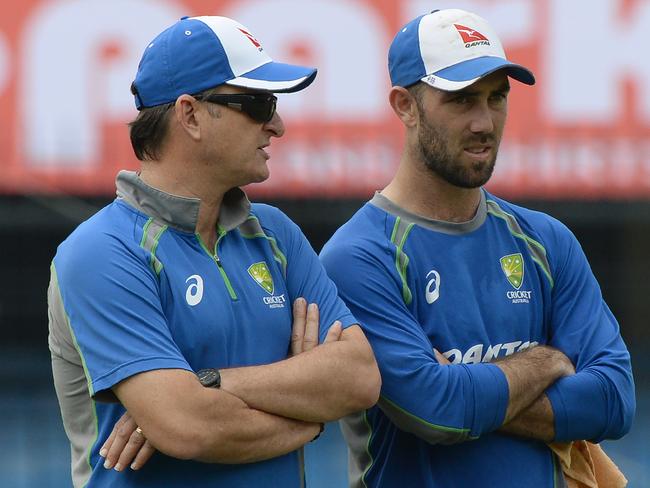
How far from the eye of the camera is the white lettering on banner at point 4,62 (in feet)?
32.9

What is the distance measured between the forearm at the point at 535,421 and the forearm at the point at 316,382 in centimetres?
42

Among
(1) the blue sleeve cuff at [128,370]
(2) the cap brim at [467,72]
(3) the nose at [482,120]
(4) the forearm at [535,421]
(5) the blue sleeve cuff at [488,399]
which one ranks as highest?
(2) the cap brim at [467,72]

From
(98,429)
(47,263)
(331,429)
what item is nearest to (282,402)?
(98,429)

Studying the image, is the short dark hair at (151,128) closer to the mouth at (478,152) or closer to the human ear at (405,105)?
the human ear at (405,105)

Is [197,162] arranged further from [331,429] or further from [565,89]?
[331,429]

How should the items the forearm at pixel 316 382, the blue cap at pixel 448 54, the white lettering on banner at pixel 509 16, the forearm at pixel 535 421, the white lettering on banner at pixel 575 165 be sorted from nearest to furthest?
the forearm at pixel 316 382
the forearm at pixel 535 421
the blue cap at pixel 448 54
the white lettering on banner at pixel 509 16
the white lettering on banner at pixel 575 165

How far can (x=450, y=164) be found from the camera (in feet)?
11.3

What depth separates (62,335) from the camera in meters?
3.06

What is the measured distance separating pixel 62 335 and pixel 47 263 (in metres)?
13.6

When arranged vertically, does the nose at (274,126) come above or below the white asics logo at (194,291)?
above

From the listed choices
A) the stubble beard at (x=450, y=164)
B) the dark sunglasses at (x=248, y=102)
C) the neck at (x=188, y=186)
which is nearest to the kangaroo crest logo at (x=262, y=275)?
the neck at (x=188, y=186)

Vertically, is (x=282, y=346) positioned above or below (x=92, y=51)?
above

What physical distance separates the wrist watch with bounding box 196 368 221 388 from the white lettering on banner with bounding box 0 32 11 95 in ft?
25.0

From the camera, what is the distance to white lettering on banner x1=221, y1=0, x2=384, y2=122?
392 inches
